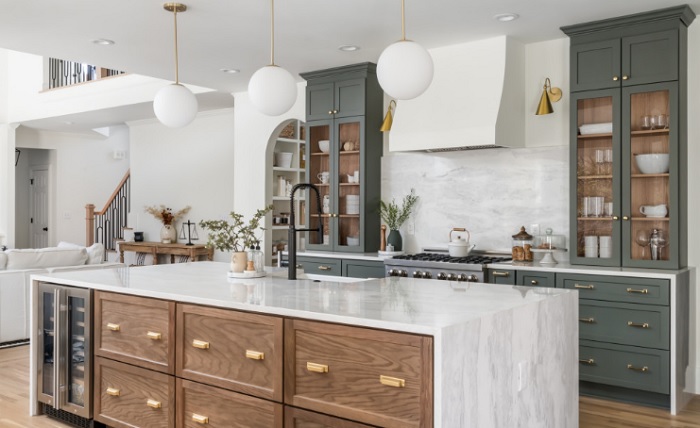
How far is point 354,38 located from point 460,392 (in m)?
3.75

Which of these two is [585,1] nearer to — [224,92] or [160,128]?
[224,92]

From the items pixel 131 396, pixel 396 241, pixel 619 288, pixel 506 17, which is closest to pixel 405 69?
pixel 506 17

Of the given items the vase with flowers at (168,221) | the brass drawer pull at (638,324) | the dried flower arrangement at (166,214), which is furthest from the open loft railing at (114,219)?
the brass drawer pull at (638,324)

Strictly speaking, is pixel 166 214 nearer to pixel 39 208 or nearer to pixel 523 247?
pixel 39 208

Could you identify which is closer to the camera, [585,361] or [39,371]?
[39,371]

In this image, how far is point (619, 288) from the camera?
453cm

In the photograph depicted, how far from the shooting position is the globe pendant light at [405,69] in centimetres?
306

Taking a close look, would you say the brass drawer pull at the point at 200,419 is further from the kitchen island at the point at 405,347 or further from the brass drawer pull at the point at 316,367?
the brass drawer pull at the point at 316,367

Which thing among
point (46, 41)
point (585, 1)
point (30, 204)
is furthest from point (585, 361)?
point (30, 204)

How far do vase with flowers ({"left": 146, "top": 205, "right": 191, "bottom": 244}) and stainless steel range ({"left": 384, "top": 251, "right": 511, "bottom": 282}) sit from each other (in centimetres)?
517

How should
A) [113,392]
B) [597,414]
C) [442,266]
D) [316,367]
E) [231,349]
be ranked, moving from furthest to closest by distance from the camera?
[442,266] → [597,414] → [113,392] → [231,349] → [316,367]

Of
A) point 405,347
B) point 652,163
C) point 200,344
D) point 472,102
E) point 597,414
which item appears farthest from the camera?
point 472,102

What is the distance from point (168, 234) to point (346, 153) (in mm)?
4475

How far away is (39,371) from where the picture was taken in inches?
162
